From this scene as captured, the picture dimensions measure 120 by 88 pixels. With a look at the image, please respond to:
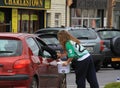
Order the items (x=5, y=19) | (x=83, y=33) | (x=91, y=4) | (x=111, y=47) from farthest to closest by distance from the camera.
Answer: (x=91, y=4) → (x=5, y=19) → (x=111, y=47) → (x=83, y=33)

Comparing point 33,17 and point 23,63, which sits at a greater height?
point 33,17

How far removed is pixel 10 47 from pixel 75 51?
1.33 metres

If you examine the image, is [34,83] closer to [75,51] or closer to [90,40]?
[75,51]

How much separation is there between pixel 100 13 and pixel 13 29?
39.7 ft

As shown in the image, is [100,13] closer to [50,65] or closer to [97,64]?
[97,64]

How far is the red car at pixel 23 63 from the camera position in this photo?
34.0 ft

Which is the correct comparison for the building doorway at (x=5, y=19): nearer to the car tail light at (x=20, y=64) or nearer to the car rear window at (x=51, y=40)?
the car rear window at (x=51, y=40)

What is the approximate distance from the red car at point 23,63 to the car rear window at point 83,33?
29.0 ft

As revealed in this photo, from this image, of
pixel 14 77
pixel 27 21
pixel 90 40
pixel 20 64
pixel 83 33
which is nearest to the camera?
pixel 14 77

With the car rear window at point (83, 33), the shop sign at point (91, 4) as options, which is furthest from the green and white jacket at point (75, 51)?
the shop sign at point (91, 4)

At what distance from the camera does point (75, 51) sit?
11.2 m

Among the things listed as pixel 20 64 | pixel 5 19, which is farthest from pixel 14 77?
pixel 5 19

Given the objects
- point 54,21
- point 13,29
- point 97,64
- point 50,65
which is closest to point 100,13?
point 54,21

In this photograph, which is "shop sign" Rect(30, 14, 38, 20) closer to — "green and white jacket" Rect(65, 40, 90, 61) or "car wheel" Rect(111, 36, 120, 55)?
"car wheel" Rect(111, 36, 120, 55)
